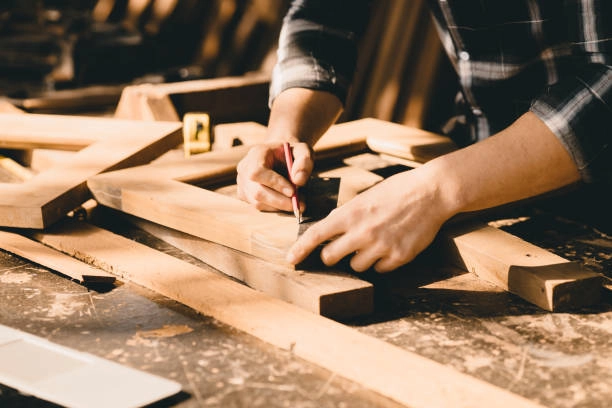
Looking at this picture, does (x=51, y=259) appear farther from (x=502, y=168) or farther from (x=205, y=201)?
(x=502, y=168)

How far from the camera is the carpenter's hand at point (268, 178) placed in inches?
73.3

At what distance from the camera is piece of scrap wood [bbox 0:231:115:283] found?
5.59 feet

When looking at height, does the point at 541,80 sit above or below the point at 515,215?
above

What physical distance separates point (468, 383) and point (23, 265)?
3.51 ft

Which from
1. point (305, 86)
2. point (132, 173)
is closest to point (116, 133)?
point (132, 173)

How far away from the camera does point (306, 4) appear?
2469 mm

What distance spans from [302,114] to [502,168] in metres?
0.74

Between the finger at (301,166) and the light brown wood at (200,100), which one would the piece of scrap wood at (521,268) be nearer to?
the finger at (301,166)

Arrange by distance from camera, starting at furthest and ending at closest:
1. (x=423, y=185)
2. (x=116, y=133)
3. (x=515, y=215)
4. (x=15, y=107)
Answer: (x=15, y=107) → (x=116, y=133) → (x=515, y=215) → (x=423, y=185)

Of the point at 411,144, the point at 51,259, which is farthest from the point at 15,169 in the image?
the point at 411,144

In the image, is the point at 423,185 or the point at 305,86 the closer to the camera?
the point at 423,185

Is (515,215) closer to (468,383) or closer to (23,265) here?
(468,383)

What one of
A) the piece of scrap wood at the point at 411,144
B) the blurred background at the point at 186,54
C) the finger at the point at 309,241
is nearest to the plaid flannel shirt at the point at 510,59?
the piece of scrap wood at the point at 411,144

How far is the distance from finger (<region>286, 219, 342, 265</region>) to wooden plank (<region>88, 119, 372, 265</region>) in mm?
31
